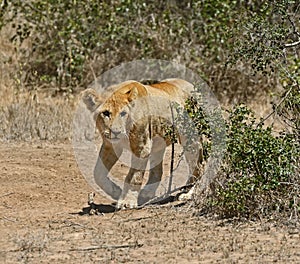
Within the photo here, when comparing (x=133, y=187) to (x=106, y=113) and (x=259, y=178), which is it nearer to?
(x=106, y=113)

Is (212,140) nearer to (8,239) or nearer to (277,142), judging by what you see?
(277,142)

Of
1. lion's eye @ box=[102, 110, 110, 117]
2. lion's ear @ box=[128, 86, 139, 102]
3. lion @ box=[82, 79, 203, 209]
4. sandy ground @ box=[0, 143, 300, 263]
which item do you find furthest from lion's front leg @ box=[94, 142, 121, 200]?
lion's ear @ box=[128, 86, 139, 102]

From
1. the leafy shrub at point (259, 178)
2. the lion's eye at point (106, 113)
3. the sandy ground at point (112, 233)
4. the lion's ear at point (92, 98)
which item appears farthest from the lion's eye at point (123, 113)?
the leafy shrub at point (259, 178)

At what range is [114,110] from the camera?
25.8 ft

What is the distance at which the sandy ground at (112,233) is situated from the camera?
20.4ft

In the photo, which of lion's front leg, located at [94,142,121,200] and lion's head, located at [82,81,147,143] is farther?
lion's front leg, located at [94,142,121,200]

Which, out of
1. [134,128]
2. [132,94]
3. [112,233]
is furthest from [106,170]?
[112,233]

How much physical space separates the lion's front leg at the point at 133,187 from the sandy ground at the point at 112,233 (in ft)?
0.57

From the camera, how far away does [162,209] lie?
7980 mm

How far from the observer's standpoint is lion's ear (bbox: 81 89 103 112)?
26.4 ft

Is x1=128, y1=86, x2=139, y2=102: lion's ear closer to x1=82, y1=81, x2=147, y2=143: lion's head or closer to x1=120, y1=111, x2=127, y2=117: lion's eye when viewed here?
x1=82, y1=81, x2=147, y2=143: lion's head

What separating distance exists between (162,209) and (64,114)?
207 inches

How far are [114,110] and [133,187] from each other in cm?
86

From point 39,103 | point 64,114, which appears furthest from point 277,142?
point 39,103
